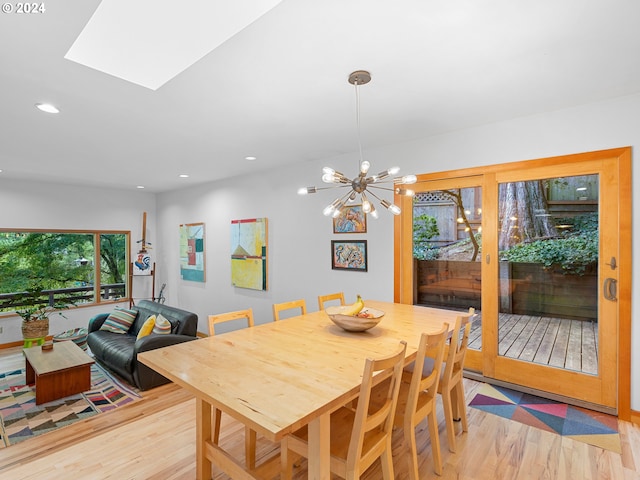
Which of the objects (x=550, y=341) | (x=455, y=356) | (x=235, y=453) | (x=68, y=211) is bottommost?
(x=235, y=453)

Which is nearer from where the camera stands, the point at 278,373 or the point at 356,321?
the point at 278,373

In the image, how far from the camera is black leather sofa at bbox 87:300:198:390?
3.43 m

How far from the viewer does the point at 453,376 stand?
2.25 metres

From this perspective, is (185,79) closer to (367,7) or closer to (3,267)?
(367,7)

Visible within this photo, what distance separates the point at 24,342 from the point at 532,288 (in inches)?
269

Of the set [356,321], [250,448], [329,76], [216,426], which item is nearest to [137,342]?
[216,426]

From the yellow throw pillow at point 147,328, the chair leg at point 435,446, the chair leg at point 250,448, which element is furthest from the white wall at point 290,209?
the chair leg at point 250,448

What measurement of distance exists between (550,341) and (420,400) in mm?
1736

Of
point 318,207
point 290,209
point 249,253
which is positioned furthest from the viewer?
point 249,253

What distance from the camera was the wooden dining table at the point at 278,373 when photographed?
1261 millimetres

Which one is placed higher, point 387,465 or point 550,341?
point 550,341

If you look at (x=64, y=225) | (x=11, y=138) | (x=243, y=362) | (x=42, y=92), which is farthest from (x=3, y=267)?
(x=243, y=362)

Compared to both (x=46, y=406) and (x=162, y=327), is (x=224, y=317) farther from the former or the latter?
(x=46, y=406)

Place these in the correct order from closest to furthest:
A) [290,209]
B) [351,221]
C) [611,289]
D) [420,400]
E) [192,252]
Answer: [420,400] < [611,289] < [351,221] < [290,209] < [192,252]
